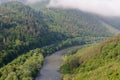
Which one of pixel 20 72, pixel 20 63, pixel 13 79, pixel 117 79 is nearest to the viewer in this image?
pixel 117 79

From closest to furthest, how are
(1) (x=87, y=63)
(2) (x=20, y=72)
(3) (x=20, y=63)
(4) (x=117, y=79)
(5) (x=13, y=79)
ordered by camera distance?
(4) (x=117, y=79), (5) (x=13, y=79), (2) (x=20, y=72), (1) (x=87, y=63), (3) (x=20, y=63)

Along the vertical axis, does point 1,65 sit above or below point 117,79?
below

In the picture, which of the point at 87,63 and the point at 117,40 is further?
the point at 117,40

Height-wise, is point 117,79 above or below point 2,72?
above

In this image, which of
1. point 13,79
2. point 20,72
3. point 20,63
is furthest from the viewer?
point 20,63

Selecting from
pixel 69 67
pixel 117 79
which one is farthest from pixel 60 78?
pixel 117 79

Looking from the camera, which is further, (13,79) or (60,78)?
(60,78)

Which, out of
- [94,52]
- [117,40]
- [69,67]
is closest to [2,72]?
[69,67]

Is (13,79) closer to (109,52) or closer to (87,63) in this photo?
(87,63)

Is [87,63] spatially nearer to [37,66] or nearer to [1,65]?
[37,66]
